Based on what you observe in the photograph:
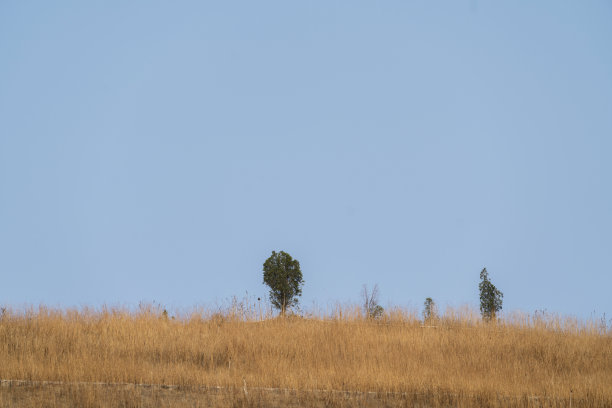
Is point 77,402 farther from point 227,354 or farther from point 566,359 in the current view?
point 566,359

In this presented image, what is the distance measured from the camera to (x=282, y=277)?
25.0 metres

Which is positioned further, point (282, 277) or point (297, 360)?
point (282, 277)

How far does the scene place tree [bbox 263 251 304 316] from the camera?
24.9m

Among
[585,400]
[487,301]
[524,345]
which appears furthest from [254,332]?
[487,301]

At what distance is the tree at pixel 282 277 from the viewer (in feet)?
81.7

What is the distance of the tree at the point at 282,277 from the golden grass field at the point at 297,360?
7.34 m

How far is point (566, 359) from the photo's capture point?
14.9 m

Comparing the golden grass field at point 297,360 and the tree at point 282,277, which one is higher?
the tree at point 282,277

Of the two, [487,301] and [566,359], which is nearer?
[566,359]

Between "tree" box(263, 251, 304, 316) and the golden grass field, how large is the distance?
734 centimetres

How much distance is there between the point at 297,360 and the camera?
1368 centimetres

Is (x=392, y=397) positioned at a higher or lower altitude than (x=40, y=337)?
lower

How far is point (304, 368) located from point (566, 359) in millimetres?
6578

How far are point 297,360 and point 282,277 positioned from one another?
11.3 meters
